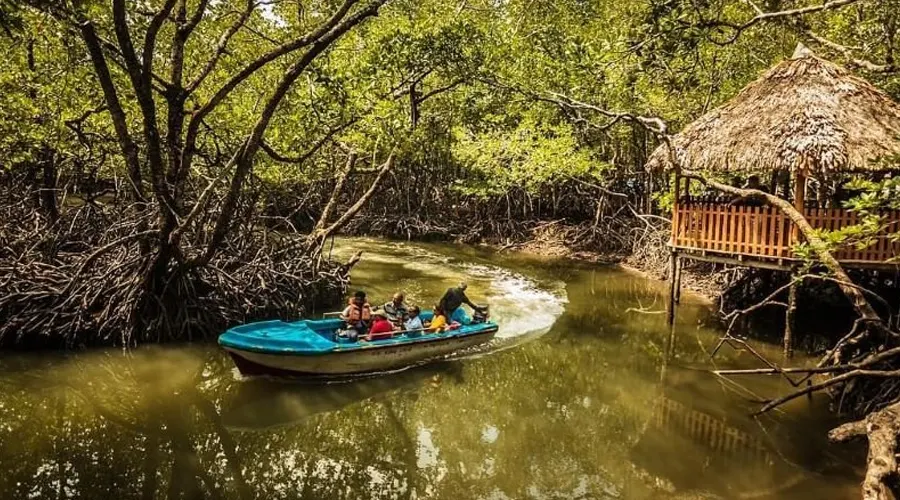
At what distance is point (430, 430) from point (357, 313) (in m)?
2.64

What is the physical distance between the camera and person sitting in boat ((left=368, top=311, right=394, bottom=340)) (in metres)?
9.50

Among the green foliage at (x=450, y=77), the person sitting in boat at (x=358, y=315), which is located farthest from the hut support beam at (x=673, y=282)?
the person sitting in boat at (x=358, y=315)

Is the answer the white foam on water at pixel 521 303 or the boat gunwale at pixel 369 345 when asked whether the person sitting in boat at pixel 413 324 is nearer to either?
the boat gunwale at pixel 369 345

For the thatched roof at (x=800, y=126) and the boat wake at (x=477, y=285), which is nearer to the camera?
the thatched roof at (x=800, y=126)

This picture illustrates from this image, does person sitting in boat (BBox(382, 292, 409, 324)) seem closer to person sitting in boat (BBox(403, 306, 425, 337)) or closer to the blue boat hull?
person sitting in boat (BBox(403, 306, 425, 337))

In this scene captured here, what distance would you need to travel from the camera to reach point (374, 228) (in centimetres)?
2603

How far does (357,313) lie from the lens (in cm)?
991

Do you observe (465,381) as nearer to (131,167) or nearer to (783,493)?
(783,493)

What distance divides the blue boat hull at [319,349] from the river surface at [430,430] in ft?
0.93

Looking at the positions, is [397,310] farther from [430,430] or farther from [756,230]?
[756,230]

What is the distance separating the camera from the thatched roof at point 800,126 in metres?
9.91

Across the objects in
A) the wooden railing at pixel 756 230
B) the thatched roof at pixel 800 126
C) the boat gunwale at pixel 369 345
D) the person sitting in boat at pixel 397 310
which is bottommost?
the boat gunwale at pixel 369 345

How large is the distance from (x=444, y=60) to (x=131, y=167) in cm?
647

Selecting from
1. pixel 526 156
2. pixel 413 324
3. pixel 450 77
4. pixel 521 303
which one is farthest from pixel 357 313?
pixel 526 156
